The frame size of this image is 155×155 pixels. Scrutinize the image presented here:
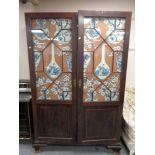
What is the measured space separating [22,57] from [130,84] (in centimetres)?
192

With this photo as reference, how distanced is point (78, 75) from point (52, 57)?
1.42ft

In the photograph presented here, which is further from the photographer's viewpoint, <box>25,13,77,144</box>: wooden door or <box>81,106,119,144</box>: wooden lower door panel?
<box>81,106,119,144</box>: wooden lower door panel

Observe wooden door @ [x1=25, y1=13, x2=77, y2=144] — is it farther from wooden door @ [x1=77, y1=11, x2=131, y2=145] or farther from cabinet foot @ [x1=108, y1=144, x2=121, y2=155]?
cabinet foot @ [x1=108, y1=144, x2=121, y2=155]

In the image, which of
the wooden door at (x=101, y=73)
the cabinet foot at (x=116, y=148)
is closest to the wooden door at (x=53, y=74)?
the wooden door at (x=101, y=73)

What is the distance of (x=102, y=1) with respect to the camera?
3.06 m

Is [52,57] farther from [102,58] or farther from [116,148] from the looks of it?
[116,148]

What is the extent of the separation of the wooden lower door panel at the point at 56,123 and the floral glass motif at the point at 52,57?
159mm

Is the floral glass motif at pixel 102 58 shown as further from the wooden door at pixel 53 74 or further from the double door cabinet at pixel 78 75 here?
the wooden door at pixel 53 74

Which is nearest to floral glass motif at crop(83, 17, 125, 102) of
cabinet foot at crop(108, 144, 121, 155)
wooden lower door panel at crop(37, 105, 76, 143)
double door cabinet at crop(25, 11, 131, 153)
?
double door cabinet at crop(25, 11, 131, 153)

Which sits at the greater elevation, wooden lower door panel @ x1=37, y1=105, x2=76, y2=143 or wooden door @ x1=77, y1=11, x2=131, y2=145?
wooden door @ x1=77, y1=11, x2=131, y2=145

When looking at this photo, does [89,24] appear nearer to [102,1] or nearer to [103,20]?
[103,20]

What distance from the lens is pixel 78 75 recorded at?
2.50m

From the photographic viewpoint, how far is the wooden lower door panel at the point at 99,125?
260 cm

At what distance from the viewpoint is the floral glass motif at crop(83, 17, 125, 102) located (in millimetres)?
2416
